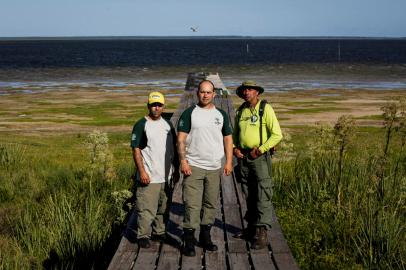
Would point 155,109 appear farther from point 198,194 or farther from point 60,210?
point 60,210

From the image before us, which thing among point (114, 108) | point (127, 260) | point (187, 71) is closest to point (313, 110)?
point (114, 108)

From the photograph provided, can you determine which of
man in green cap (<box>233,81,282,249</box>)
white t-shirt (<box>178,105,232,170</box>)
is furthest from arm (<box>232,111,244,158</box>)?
white t-shirt (<box>178,105,232,170</box>)

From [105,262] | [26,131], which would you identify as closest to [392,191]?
[105,262]

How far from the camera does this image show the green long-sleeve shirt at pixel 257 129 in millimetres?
6008

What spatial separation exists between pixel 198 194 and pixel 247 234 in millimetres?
855

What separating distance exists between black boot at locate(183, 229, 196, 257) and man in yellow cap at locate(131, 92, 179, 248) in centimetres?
43

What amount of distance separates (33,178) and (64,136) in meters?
8.11

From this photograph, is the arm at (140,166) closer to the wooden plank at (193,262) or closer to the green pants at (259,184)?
the wooden plank at (193,262)

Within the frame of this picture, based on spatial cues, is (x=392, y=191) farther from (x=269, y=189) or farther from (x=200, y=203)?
(x=200, y=203)

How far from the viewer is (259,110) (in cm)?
604

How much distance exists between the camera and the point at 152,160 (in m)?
6.05

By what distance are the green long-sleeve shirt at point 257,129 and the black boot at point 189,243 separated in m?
1.12

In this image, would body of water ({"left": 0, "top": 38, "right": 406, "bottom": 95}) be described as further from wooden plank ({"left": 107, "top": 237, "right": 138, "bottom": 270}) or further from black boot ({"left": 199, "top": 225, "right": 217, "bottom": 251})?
black boot ({"left": 199, "top": 225, "right": 217, "bottom": 251})

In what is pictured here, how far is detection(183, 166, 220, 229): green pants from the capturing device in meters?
5.97
